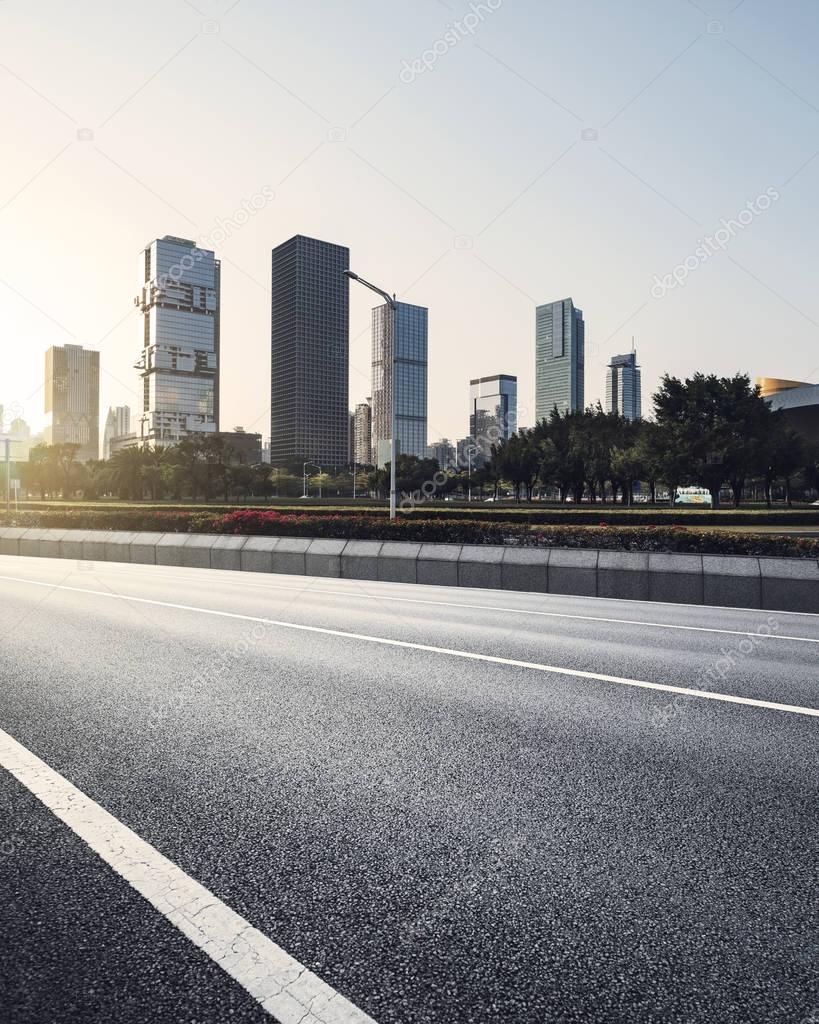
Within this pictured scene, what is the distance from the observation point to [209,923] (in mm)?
2785

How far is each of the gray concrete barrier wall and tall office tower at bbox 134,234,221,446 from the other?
130m

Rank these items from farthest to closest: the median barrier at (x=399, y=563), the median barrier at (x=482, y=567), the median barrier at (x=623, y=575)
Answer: the median barrier at (x=399, y=563)
the median barrier at (x=482, y=567)
the median barrier at (x=623, y=575)

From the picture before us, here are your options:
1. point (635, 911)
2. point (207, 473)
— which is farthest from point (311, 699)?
point (207, 473)

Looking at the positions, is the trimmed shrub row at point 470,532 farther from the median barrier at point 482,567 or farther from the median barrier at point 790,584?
the median barrier at point 790,584

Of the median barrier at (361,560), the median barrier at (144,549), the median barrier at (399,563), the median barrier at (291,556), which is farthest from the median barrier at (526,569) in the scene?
the median barrier at (144,549)

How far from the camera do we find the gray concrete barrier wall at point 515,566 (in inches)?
504

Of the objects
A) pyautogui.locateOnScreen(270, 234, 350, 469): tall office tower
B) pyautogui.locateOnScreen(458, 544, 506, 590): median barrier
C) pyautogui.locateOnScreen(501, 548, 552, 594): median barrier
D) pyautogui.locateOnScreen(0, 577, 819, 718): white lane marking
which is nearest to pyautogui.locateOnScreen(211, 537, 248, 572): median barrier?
pyautogui.locateOnScreen(458, 544, 506, 590): median barrier

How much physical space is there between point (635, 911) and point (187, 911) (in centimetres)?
178

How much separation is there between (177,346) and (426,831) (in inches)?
6356

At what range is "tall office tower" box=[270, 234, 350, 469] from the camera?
532 ft

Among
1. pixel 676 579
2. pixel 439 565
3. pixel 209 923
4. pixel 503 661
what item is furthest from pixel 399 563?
pixel 209 923

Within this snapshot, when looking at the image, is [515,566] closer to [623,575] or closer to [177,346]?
[623,575]

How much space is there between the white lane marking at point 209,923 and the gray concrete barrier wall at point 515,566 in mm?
11694

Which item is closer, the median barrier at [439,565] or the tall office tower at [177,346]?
the median barrier at [439,565]
